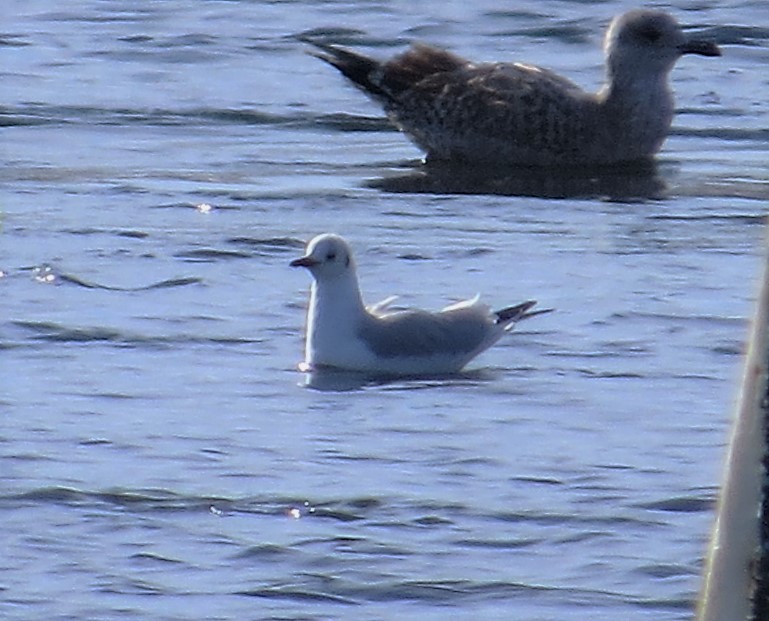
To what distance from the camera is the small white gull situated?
367 inches

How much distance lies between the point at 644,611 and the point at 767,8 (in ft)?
38.0

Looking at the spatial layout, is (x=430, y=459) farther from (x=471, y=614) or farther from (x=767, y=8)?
(x=767, y=8)

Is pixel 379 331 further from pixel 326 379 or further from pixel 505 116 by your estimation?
pixel 505 116

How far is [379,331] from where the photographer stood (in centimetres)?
941

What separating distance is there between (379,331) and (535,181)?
3.99 m

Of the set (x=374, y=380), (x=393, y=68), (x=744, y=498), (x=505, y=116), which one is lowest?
(x=374, y=380)

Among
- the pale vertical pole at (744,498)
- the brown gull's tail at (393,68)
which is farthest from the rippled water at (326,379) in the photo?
the pale vertical pole at (744,498)

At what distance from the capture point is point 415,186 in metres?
13.0

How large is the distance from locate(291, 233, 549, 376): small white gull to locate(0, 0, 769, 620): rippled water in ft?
0.36

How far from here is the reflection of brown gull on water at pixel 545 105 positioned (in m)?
13.6

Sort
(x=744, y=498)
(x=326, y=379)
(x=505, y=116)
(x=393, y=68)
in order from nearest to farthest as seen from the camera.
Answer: (x=744, y=498) < (x=326, y=379) < (x=505, y=116) < (x=393, y=68)

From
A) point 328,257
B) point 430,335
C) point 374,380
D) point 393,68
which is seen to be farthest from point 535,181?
point 374,380

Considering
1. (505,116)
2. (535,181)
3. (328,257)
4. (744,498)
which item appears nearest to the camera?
(744,498)

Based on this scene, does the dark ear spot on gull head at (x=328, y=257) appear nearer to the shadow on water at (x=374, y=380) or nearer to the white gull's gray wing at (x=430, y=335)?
the white gull's gray wing at (x=430, y=335)
